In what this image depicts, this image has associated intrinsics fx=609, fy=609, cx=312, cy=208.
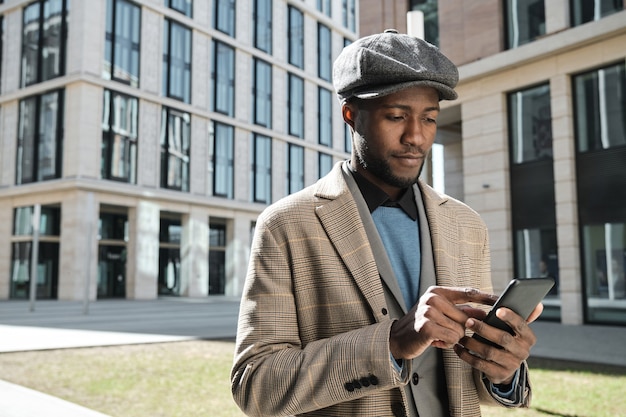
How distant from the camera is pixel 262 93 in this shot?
1662 inches

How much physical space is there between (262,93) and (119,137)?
1251 centimetres

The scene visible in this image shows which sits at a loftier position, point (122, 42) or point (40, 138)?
point (122, 42)

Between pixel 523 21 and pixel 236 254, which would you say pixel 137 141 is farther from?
pixel 523 21

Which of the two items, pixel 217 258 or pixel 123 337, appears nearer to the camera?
pixel 123 337

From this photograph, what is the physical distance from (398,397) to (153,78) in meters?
35.2

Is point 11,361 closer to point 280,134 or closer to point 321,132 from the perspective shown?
point 280,134

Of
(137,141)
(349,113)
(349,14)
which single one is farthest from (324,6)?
(349,113)

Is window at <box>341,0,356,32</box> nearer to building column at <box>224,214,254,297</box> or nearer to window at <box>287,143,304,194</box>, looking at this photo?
window at <box>287,143,304,194</box>

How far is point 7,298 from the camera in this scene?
106 ft

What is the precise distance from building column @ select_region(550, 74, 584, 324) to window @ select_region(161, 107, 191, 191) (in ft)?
78.0

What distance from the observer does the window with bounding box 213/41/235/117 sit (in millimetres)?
39031

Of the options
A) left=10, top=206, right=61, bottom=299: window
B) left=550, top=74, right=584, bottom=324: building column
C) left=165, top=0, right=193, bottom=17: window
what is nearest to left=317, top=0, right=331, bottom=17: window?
left=165, top=0, right=193, bottom=17: window

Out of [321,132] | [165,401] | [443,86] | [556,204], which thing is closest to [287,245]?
[443,86]

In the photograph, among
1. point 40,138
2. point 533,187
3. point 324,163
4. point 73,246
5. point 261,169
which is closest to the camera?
point 533,187
